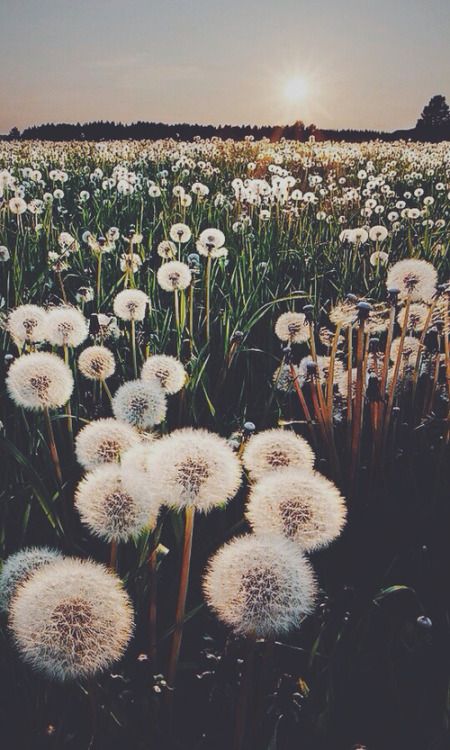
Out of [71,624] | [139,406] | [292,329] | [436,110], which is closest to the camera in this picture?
[71,624]

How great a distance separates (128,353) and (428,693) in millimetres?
1961

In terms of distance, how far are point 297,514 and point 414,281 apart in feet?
4.41

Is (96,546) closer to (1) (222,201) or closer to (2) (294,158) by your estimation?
(1) (222,201)

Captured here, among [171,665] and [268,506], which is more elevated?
[268,506]

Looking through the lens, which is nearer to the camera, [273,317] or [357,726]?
[357,726]

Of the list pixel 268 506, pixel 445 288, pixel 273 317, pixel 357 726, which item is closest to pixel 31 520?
pixel 268 506

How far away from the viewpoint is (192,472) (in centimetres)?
126

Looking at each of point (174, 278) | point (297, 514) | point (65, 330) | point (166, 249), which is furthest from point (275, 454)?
point (166, 249)

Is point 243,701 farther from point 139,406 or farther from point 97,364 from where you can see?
point 97,364

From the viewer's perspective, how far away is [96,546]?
1.84 m

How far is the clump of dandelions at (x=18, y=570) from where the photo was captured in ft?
4.14

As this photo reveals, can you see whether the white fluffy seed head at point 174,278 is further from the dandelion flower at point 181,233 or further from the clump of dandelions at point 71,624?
the clump of dandelions at point 71,624

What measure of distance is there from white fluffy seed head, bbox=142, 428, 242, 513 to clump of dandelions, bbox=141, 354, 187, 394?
0.75m

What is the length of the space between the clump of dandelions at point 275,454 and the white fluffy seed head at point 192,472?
20cm
